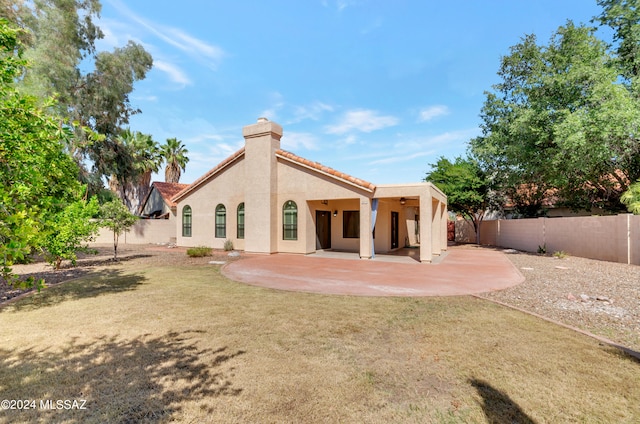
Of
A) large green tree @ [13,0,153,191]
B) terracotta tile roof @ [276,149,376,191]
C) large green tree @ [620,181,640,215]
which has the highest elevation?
large green tree @ [13,0,153,191]

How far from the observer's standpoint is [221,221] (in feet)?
67.1

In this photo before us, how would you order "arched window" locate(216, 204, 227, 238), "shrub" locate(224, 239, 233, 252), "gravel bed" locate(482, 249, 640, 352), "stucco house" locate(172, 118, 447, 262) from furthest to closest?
"arched window" locate(216, 204, 227, 238) → "shrub" locate(224, 239, 233, 252) → "stucco house" locate(172, 118, 447, 262) → "gravel bed" locate(482, 249, 640, 352)

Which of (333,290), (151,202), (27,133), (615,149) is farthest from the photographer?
(151,202)

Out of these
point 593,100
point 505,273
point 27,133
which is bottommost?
point 505,273

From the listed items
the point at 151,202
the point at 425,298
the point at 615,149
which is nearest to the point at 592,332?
the point at 425,298

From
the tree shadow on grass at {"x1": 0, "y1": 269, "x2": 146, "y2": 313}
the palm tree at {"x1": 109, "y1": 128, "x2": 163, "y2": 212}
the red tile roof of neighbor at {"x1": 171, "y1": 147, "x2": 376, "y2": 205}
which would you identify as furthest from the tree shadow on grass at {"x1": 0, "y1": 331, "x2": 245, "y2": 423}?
the palm tree at {"x1": 109, "y1": 128, "x2": 163, "y2": 212}

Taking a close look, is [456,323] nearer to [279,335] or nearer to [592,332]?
[592,332]

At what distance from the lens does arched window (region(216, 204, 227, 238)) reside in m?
20.3

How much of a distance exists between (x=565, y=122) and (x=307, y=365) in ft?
62.2

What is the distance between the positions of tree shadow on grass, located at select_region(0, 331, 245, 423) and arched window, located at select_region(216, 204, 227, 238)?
15.5 meters

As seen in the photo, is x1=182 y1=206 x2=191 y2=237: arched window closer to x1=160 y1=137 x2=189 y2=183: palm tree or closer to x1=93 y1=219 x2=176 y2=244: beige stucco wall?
x1=93 y1=219 x2=176 y2=244: beige stucco wall

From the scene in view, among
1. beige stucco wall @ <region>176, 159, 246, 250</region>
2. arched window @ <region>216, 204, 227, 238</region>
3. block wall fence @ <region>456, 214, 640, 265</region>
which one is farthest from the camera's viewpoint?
arched window @ <region>216, 204, 227, 238</region>

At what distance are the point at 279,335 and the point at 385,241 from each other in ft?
47.4

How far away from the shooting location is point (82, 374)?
3959 mm
